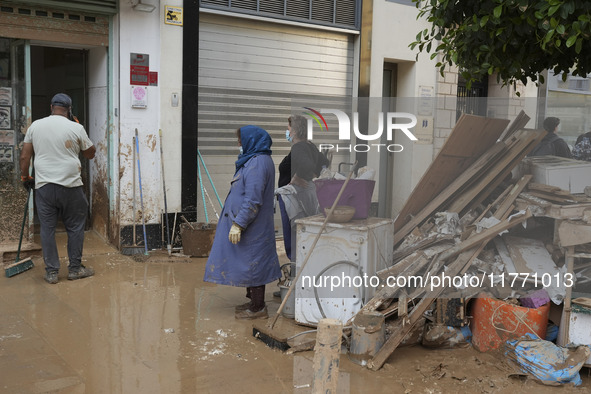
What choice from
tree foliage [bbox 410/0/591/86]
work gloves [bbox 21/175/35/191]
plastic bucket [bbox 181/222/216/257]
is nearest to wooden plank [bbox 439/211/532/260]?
tree foliage [bbox 410/0/591/86]

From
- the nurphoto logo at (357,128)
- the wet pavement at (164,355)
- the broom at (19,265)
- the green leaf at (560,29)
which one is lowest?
the wet pavement at (164,355)

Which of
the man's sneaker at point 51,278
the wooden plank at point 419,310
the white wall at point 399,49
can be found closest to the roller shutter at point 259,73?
the white wall at point 399,49

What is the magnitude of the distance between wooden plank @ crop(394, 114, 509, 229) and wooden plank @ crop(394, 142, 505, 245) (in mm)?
29

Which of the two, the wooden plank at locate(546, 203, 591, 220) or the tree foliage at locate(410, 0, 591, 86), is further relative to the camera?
the wooden plank at locate(546, 203, 591, 220)

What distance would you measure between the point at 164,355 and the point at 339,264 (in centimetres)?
154

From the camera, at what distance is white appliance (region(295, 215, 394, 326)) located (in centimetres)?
486

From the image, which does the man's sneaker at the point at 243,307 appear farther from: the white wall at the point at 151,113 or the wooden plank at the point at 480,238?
the white wall at the point at 151,113

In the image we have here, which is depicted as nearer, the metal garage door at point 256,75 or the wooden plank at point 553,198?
the wooden plank at point 553,198

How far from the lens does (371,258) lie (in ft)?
16.0

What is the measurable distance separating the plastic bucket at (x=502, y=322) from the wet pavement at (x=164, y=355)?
0.46ft

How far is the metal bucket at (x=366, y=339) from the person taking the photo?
4539 mm

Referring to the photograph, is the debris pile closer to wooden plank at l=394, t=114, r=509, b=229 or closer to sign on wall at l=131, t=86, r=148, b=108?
wooden plank at l=394, t=114, r=509, b=229

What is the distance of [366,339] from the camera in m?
4.54

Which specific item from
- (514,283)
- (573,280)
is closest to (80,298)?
(514,283)
